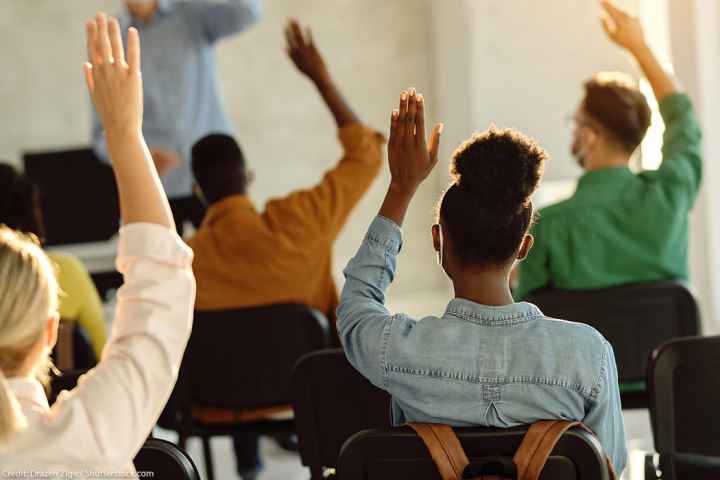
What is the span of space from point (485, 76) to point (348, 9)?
2013mm

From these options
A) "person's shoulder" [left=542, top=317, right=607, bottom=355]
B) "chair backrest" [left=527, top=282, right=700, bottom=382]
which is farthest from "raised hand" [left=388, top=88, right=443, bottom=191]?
"chair backrest" [left=527, top=282, right=700, bottom=382]

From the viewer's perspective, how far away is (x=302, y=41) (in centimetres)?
285

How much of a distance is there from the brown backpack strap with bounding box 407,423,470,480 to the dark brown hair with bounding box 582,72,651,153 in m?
1.82

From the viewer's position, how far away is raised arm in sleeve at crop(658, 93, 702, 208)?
9.43 ft

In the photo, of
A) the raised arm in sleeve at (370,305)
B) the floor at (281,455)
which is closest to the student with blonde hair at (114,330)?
the raised arm in sleeve at (370,305)

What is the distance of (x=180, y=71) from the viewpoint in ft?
14.4

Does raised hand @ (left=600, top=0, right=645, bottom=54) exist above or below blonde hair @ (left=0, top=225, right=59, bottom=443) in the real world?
above

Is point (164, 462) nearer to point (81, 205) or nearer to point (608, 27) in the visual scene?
point (608, 27)

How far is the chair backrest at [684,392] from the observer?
6.05 ft

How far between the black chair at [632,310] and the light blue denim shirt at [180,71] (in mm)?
1995

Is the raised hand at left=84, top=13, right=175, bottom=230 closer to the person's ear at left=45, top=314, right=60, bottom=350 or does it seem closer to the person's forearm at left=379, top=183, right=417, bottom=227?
the person's ear at left=45, top=314, right=60, bottom=350

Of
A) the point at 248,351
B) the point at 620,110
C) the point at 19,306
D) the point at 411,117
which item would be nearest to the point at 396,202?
the point at 411,117

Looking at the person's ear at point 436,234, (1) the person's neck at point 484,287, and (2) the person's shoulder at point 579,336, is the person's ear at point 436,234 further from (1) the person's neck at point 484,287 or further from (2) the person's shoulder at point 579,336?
(2) the person's shoulder at point 579,336

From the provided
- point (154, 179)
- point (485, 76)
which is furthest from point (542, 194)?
point (154, 179)
